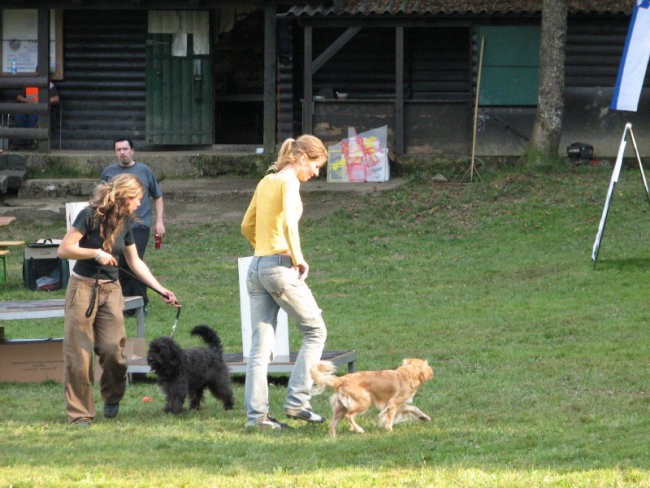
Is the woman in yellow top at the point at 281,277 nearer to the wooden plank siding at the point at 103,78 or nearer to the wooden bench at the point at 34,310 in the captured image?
the wooden bench at the point at 34,310

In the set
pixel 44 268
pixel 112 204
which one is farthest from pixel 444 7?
pixel 112 204

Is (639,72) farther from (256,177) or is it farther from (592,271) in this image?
(256,177)

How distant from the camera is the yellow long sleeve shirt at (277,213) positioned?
22.4ft

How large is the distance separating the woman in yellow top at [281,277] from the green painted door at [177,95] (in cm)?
1539

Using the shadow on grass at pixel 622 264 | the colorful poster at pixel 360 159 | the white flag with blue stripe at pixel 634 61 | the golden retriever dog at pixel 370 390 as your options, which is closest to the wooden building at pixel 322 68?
the colorful poster at pixel 360 159

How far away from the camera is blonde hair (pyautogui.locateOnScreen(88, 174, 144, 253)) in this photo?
7273mm

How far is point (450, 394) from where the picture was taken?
8352mm

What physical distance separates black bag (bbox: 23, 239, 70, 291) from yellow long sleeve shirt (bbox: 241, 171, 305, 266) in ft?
23.5

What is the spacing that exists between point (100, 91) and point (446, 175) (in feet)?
22.7

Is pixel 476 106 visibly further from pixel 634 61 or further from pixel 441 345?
pixel 441 345

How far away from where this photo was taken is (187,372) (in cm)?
777

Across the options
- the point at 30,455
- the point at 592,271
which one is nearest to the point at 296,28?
the point at 592,271

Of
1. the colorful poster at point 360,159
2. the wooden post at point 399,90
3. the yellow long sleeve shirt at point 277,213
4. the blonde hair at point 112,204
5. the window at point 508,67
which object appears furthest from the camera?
the window at point 508,67

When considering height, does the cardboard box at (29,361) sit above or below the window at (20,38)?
below
